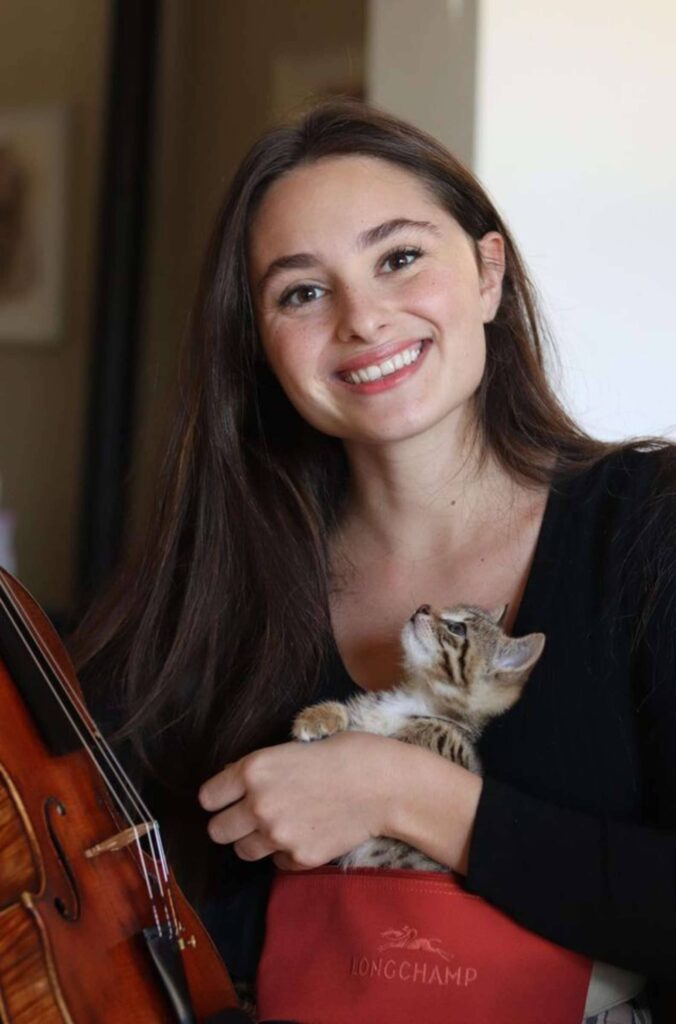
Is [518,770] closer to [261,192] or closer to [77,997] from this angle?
[77,997]

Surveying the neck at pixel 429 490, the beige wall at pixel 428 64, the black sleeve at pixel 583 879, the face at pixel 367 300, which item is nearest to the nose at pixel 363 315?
the face at pixel 367 300

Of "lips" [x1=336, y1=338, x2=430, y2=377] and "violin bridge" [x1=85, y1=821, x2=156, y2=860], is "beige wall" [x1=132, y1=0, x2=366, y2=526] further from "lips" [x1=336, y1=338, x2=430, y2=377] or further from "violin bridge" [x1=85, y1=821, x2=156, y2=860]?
"violin bridge" [x1=85, y1=821, x2=156, y2=860]

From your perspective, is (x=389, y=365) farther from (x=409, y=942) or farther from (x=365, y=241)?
(x=409, y=942)

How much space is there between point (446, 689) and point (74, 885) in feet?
1.32

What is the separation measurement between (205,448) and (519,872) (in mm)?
632

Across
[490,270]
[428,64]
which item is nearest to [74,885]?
[490,270]

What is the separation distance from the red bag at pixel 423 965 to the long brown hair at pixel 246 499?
0.87 ft

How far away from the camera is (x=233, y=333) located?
4.96 feet

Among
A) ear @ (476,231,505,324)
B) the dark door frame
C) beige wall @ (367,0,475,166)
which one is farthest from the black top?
the dark door frame

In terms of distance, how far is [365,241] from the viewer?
4.41 feet

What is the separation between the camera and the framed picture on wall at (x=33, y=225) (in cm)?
289

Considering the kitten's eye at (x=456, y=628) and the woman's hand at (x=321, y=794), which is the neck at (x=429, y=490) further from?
the woman's hand at (x=321, y=794)

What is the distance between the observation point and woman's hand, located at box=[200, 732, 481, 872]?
45.9 inches

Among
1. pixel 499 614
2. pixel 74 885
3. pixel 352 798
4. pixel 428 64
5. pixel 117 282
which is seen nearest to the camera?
pixel 74 885
